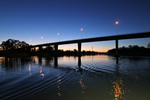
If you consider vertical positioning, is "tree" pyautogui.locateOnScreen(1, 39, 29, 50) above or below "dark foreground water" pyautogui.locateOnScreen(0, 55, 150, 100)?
above

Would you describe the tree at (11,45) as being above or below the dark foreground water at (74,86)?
above

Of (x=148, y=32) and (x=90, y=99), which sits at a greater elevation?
(x=148, y=32)

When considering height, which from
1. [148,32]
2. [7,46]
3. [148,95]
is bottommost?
[148,95]

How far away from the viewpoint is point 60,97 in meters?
4.87

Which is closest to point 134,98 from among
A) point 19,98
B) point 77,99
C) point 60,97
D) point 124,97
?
point 124,97

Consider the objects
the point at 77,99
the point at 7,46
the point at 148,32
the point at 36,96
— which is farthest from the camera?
the point at 7,46

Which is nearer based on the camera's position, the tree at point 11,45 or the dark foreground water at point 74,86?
the dark foreground water at point 74,86

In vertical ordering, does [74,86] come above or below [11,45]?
below

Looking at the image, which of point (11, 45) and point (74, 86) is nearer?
point (74, 86)

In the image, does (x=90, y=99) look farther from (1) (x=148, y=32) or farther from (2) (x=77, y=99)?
(1) (x=148, y=32)

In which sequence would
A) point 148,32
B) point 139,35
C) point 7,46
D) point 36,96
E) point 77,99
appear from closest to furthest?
1. point 77,99
2. point 36,96
3. point 148,32
4. point 139,35
5. point 7,46

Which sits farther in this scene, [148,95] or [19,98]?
[148,95]

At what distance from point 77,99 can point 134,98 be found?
3332 millimetres

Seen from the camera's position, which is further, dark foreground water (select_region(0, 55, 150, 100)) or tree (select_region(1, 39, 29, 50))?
tree (select_region(1, 39, 29, 50))
